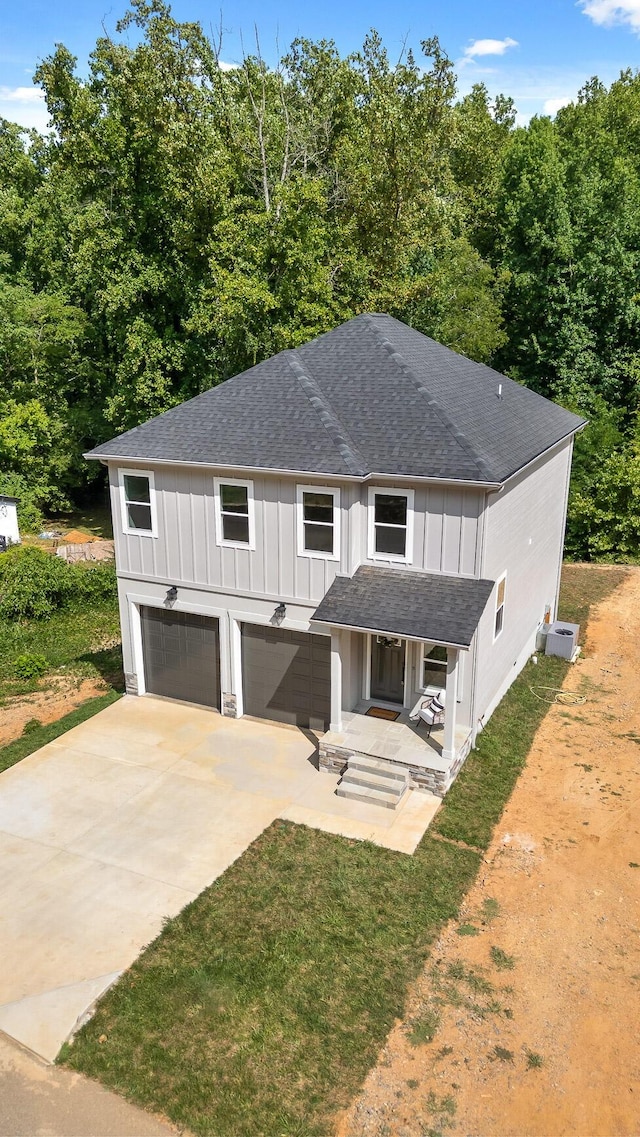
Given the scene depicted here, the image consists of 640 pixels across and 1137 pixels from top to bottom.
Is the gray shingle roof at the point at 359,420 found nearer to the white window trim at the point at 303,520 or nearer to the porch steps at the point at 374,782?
the white window trim at the point at 303,520

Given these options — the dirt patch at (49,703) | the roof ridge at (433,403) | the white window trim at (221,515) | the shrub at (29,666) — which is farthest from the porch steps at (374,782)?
the shrub at (29,666)

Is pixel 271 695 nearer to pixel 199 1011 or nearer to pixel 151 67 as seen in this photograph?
pixel 199 1011

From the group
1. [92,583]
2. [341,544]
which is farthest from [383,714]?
[92,583]

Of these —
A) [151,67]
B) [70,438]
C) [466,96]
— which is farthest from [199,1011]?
[466,96]

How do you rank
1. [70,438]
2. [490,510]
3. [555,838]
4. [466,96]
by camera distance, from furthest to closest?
1. [466,96]
2. [70,438]
3. [490,510]
4. [555,838]

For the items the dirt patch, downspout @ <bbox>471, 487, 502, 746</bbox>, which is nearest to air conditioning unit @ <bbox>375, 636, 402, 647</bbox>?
downspout @ <bbox>471, 487, 502, 746</bbox>
